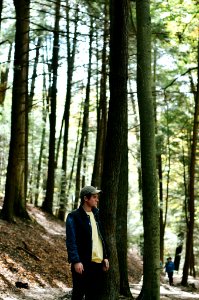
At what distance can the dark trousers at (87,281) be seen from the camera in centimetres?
492

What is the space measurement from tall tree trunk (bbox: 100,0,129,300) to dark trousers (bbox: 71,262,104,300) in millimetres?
641

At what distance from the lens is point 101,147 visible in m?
20.7

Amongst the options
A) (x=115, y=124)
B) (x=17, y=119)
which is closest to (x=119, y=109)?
(x=115, y=124)

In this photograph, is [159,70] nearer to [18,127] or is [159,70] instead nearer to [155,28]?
[155,28]

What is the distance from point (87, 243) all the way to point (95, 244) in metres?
0.11

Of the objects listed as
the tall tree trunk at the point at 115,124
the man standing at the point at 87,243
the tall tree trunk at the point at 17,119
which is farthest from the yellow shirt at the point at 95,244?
the tall tree trunk at the point at 17,119

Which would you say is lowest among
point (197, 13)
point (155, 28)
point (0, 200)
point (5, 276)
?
point (5, 276)

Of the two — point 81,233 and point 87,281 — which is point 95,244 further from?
point 87,281

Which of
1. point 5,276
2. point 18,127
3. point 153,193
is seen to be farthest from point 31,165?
point 153,193

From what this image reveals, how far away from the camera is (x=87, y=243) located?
4.91m

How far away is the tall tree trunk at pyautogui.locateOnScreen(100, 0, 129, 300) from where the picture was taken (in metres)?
5.80

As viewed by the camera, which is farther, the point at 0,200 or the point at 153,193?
the point at 0,200

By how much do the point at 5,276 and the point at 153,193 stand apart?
3796mm

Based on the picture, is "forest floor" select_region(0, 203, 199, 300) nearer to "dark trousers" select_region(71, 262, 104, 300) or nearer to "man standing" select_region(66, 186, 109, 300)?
"dark trousers" select_region(71, 262, 104, 300)
